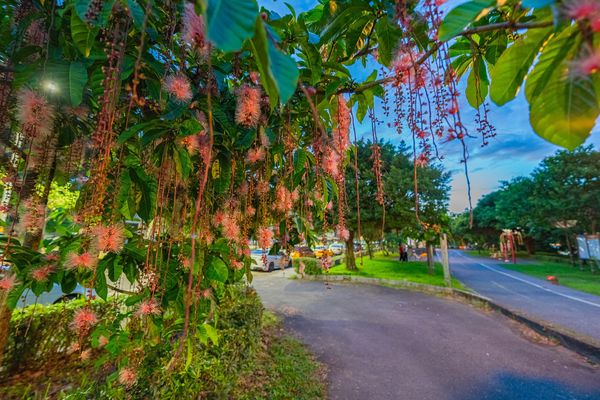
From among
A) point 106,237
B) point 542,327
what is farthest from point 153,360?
point 542,327

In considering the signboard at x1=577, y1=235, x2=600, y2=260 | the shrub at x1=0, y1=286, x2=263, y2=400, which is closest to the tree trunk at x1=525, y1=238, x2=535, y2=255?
the signboard at x1=577, y1=235, x2=600, y2=260

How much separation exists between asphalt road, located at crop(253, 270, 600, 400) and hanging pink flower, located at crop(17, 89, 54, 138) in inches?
72.0

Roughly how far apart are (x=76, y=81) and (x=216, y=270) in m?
0.89

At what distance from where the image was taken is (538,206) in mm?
14758

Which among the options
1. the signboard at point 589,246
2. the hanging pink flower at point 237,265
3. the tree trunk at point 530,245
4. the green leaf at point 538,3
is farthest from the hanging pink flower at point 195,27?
the tree trunk at point 530,245

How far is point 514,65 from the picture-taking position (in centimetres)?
74

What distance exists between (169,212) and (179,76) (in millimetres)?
813

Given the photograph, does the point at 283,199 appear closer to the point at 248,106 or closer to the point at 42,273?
the point at 248,106

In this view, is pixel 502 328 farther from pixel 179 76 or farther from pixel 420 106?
pixel 179 76

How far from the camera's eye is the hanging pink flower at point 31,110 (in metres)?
1.04

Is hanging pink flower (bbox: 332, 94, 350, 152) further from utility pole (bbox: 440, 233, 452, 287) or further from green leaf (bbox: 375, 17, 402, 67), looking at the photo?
utility pole (bbox: 440, 233, 452, 287)

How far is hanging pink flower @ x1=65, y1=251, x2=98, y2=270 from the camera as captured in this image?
991 mm

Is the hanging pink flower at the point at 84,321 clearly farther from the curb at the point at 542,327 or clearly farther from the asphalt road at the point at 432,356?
the curb at the point at 542,327

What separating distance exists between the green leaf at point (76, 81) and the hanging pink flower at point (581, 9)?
120cm
